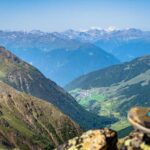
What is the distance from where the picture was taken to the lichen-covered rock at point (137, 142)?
25.8 meters

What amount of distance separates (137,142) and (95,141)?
11.7 feet

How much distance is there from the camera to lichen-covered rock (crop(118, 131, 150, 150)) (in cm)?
2577

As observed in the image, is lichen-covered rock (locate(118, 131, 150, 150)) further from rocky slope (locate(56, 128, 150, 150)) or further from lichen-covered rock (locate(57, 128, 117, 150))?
lichen-covered rock (locate(57, 128, 117, 150))

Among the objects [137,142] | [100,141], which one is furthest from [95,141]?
[137,142]

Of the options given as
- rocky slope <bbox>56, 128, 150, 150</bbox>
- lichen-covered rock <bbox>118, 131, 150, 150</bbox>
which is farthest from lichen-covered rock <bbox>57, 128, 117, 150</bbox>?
lichen-covered rock <bbox>118, 131, 150, 150</bbox>

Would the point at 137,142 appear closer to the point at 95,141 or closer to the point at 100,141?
the point at 100,141

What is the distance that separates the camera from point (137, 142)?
26.9 meters

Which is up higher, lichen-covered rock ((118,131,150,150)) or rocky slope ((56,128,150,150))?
lichen-covered rock ((118,131,150,150))

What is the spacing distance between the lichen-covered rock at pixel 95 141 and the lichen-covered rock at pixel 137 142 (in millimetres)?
1321

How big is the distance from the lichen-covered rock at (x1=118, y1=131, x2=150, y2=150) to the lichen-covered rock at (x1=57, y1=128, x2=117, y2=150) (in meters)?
1.32

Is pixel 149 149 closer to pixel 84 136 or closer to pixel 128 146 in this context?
pixel 128 146

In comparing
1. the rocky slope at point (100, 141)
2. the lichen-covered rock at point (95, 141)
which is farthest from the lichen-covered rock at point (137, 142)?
the lichen-covered rock at point (95, 141)

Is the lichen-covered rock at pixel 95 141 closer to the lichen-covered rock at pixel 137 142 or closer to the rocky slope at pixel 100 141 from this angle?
the rocky slope at pixel 100 141

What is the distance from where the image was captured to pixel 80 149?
29141 mm
